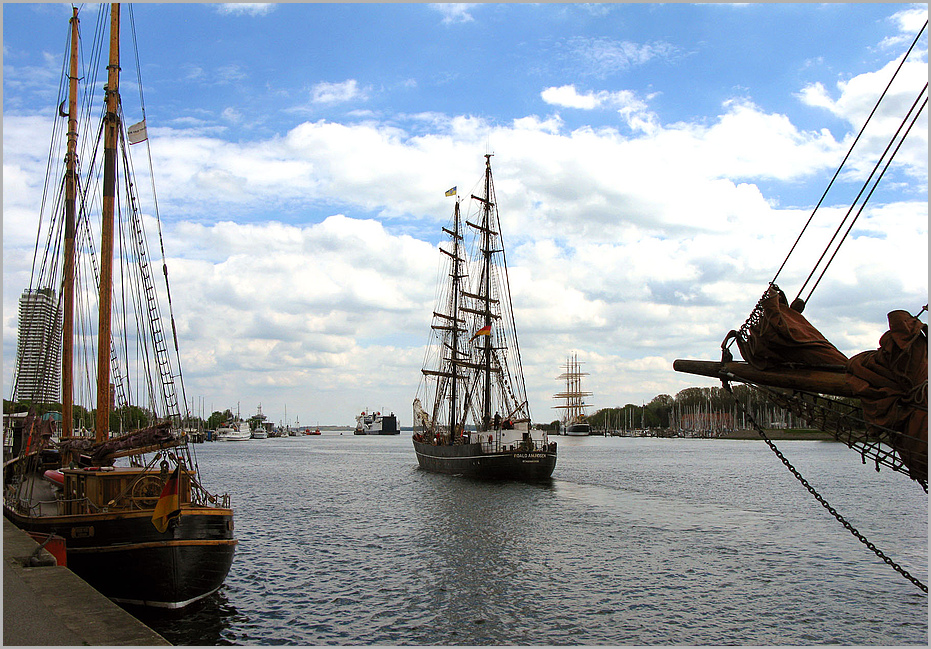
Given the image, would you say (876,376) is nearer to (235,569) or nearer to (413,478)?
(235,569)

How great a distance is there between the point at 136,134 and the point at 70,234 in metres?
8.58

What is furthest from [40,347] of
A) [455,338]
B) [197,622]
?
[455,338]

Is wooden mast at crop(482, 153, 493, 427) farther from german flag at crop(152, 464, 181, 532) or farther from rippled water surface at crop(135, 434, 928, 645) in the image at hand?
german flag at crop(152, 464, 181, 532)

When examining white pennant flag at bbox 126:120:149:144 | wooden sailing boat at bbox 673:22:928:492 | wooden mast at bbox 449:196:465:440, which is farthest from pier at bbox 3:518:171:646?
wooden mast at bbox 449:196:465:440

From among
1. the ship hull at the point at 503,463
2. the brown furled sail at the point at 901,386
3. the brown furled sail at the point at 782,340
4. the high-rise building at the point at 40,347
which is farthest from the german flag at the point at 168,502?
the ship hull at the point at 503,463

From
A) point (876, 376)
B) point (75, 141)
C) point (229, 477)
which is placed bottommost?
point (229, 477)

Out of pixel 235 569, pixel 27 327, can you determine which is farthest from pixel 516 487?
pixel 27 327

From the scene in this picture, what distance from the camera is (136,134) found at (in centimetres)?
2278

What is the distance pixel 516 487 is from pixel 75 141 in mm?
35105

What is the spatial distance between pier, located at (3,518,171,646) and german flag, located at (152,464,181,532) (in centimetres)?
225

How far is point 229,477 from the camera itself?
64.9 meters

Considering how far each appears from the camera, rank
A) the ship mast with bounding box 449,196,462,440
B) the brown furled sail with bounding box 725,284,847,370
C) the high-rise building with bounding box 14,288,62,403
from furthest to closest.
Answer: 1. the ship mast with bounding box 449,196,462,440
2. the high-rise building with bounding box 14,288,62,403
3. the brown furled sail with bounding box 725,284,847,370

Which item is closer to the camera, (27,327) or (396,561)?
(396,561)

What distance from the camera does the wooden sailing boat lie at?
382 inches
